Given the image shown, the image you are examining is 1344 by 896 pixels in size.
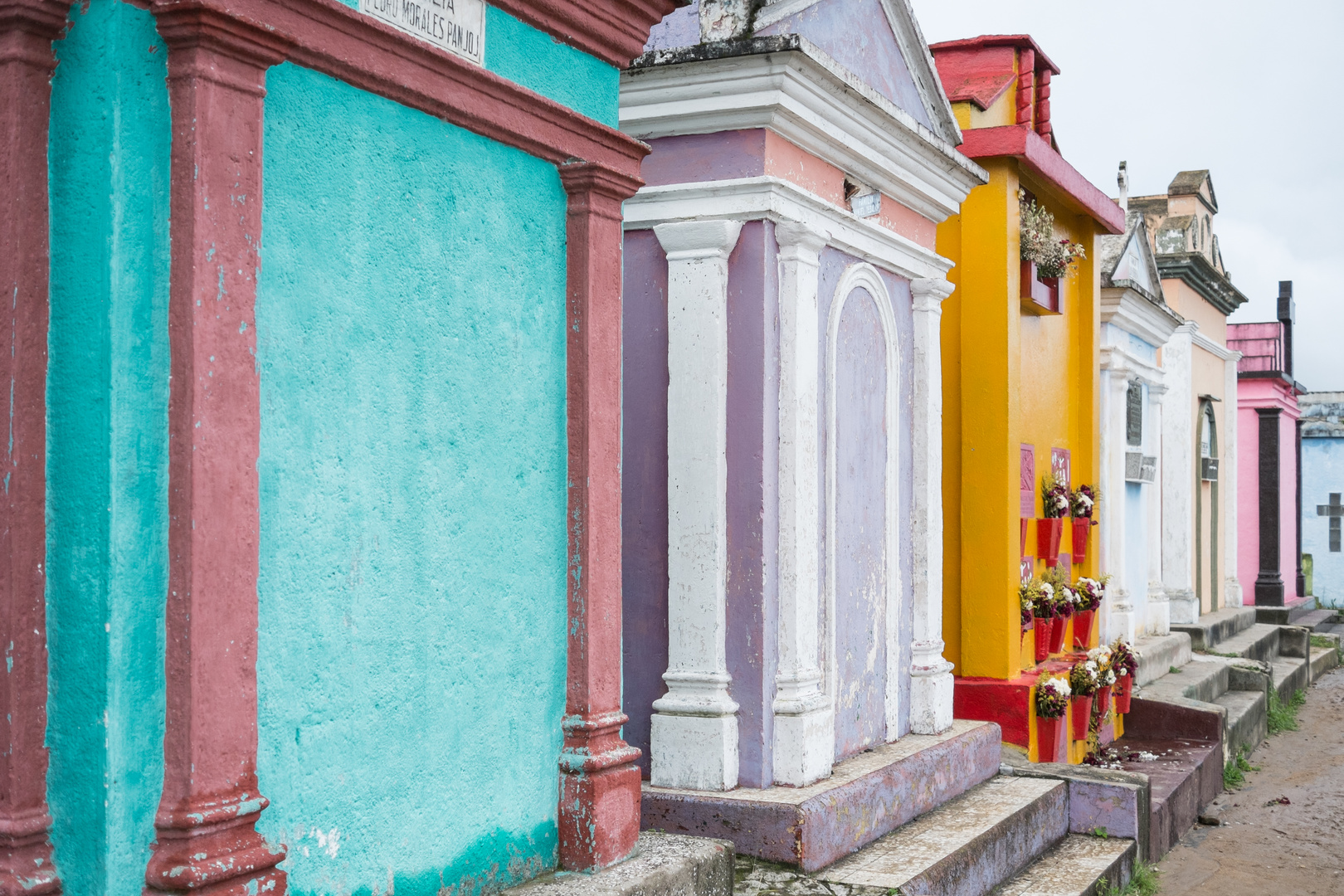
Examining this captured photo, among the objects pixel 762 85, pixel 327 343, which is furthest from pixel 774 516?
pixel 327 343

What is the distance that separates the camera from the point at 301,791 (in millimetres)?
3170

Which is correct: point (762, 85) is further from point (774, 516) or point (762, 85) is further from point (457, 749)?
point (457, 749)

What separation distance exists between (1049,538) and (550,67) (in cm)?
616

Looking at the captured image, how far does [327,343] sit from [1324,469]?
25.5 meters

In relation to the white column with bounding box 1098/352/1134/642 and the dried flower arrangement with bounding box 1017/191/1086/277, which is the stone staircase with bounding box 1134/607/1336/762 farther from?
the dried flower arrangement with bounding box 1017/191/1086/277

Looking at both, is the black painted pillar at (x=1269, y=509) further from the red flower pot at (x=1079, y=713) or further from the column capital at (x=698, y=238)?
the column capital at (x=698, y=238)

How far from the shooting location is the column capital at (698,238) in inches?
216

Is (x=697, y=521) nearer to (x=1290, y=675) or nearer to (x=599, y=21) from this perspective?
(x=599, y=21)

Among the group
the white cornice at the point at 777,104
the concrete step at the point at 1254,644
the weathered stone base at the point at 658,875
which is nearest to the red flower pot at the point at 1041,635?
the white cornice at the point at 777,104

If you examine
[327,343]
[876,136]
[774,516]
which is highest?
[876,136]

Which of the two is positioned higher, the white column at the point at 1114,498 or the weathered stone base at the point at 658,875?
the white column at the point at 1114,498

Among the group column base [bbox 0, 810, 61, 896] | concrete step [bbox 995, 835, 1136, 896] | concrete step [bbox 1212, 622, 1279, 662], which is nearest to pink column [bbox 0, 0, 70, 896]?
column base [bbox 0, 810, 61, 896]

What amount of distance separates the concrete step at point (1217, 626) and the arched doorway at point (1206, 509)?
0.91 feet

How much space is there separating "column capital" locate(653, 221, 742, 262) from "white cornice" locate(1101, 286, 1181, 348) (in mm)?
6963
